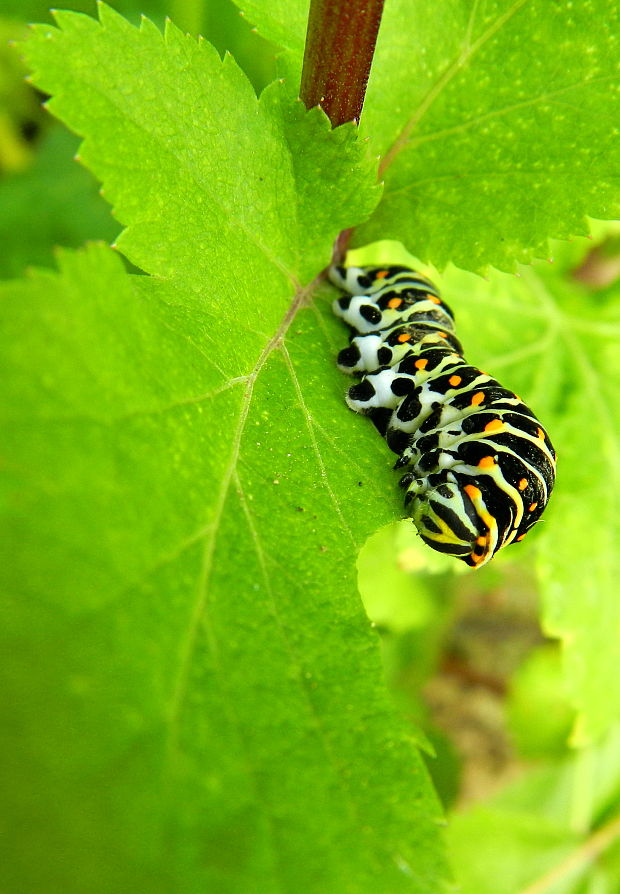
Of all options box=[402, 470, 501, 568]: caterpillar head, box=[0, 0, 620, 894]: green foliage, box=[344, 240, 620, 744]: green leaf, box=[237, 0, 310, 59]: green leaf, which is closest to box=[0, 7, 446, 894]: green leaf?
box=[0, 0, 620, 894]: green foliage

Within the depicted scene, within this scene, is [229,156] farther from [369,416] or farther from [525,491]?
[525,491]

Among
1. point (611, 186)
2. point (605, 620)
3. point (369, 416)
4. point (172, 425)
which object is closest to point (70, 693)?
point (172, 425)

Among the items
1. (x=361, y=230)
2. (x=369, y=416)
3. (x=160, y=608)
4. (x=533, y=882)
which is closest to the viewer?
(x=160, y=608)

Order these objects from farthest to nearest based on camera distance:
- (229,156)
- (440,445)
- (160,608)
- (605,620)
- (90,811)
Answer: (605,620) < (440,445) < (229,156) < (160,608) < (90,811)

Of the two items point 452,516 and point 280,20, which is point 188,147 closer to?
point 280,20

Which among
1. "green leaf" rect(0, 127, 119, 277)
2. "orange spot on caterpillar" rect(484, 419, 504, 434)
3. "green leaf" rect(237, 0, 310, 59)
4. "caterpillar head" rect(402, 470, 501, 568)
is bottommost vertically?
"green leaf" rect(0, 127, 119, 277)

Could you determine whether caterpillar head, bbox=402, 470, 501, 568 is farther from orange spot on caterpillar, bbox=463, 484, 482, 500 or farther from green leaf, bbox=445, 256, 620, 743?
green leaf, bbox=445, 256, 620, 743

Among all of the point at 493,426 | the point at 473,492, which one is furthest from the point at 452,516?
the point at 493,426
